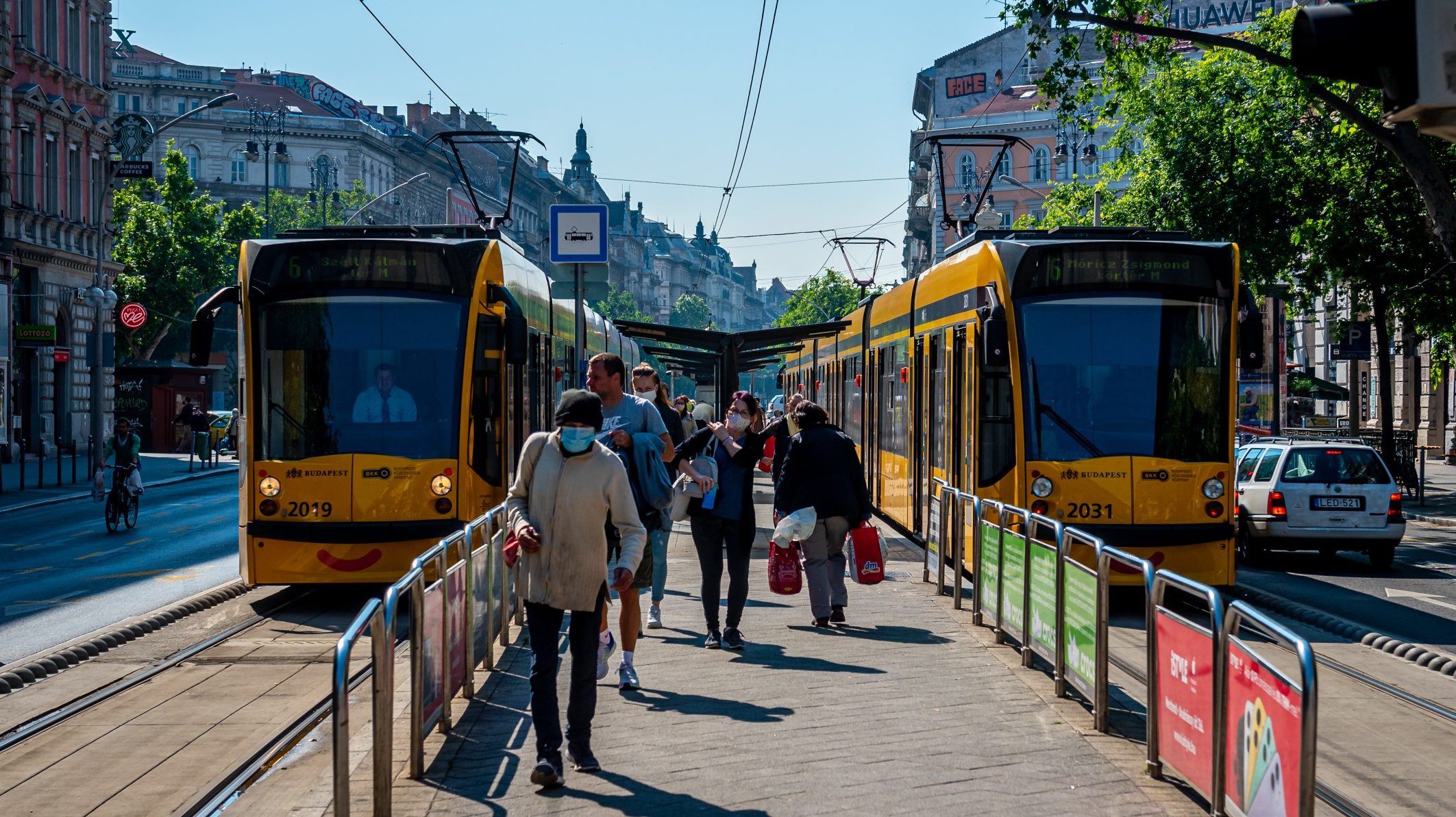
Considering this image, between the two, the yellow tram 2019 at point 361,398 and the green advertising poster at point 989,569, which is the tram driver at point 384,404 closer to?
the yellow tram 2019 at point 361,398

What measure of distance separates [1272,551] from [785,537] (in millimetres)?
11728

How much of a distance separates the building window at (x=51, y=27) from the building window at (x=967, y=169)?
56.8 meters

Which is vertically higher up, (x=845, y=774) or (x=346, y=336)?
(x=346, y=336)

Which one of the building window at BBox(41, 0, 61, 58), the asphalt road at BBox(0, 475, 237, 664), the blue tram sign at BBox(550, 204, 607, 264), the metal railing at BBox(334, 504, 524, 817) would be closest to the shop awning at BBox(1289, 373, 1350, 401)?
the asphalt road at BBox(0, 475, 237, 664)

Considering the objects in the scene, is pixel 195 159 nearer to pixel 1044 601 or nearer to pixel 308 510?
pixel 308 510

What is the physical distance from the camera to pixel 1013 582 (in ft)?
33.9

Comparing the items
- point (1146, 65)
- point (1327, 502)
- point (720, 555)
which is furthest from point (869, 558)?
point (1146, 65)

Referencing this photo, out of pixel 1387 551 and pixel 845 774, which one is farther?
pixel 1387 551

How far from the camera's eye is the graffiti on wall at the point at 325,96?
92.8 metres

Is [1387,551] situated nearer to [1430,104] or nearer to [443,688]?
[443,688]

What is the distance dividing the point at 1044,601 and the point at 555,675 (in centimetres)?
345

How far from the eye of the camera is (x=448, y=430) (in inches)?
516

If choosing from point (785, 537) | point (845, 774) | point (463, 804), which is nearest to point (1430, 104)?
point (845, 774)

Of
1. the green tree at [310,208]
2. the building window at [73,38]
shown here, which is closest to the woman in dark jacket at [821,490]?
the building window at [73,38]
